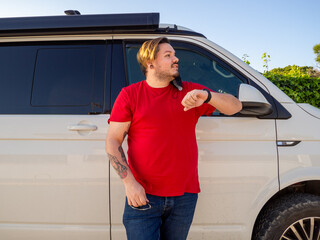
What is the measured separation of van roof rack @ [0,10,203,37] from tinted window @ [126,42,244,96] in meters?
0.16

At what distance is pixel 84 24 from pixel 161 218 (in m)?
1.63

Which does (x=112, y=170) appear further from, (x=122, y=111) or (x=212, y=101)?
(x=212, y=101)

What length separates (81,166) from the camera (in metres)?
2.05

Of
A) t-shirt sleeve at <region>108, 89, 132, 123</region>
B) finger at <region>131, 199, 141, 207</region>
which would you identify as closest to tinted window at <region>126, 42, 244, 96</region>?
t-shirt sleeve at <region>108, 89, 132, 123</region>

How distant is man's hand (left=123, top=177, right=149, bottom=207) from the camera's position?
142 centimetres

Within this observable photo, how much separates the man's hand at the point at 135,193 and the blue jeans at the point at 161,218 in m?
0.09

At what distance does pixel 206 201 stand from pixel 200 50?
4.09 ft

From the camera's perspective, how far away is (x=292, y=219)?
6.82 ft

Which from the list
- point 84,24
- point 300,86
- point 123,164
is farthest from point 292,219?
point 300,86

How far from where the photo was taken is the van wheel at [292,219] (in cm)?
207

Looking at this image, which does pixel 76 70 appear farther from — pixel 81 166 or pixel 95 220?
pixel 95 220

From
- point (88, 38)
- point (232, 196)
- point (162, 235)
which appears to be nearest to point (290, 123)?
point (232, 196)

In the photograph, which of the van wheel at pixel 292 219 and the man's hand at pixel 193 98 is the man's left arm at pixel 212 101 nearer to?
the man's hand at pixel 193 98

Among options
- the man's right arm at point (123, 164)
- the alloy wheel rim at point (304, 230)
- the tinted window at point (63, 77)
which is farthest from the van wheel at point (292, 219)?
the tinted window at point (63, 77)
